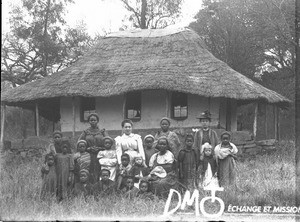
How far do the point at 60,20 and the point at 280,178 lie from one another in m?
14.2

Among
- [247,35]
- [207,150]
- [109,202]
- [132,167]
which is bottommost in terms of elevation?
[109,202]

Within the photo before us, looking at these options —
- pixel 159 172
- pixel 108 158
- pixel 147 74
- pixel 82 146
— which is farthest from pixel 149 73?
pixel 159 172

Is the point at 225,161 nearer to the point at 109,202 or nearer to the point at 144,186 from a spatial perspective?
the point at 144,186

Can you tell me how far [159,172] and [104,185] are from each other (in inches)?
35.4

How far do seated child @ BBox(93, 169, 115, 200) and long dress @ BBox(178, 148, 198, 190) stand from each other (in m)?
1.15

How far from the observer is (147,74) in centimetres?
1515

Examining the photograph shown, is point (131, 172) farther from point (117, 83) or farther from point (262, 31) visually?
point (262, 31)

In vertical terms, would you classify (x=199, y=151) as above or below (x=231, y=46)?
below

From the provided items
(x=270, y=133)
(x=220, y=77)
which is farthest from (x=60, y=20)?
(x=270, y=133)

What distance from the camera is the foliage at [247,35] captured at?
59.7ft

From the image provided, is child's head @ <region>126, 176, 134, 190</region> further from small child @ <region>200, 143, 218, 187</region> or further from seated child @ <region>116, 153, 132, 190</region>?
small child @ <region>200, 143, 218, 187</region>

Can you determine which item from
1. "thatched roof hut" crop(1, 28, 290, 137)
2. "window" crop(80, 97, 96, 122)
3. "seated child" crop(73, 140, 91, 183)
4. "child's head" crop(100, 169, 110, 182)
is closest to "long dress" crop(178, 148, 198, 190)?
"child's head" crop(100, 169, 110, 182)

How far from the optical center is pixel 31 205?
7.17 metres

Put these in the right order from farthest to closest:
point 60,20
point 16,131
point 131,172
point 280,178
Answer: point 16,131
point 60,20
point 280,178
point 131,172
